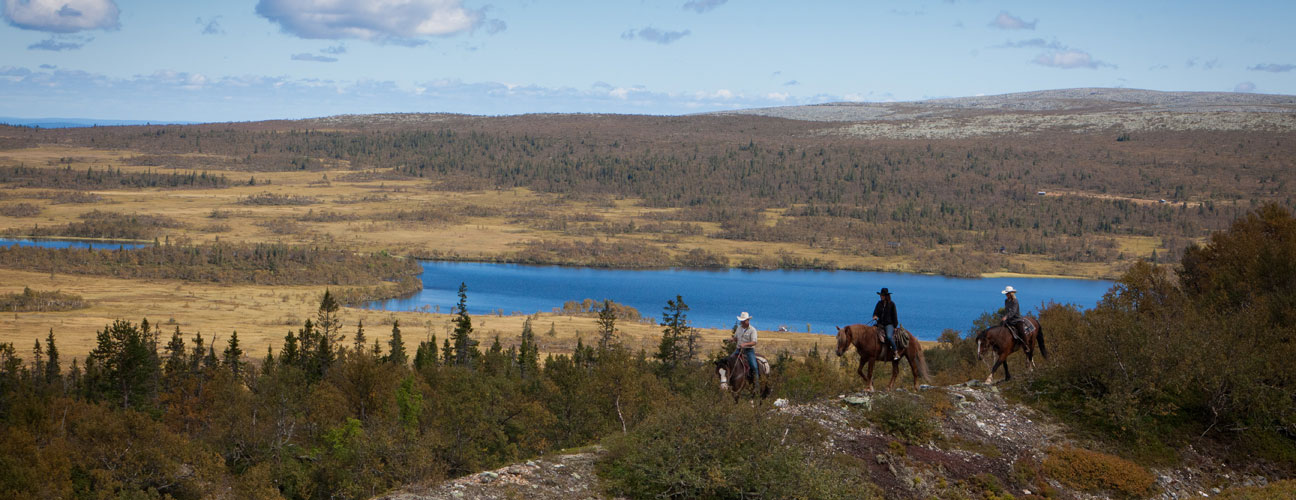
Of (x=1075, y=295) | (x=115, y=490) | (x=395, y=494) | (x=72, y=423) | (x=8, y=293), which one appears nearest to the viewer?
(x=395, y=494)

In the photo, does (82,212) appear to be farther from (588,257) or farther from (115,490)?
(115,490)

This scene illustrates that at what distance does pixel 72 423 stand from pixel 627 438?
3940 cm

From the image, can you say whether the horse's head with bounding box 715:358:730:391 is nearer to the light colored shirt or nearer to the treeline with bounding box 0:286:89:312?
the light colored shirt

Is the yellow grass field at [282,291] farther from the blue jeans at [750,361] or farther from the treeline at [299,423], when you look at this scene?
the blue jeans at [750,361]

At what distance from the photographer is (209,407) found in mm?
54312

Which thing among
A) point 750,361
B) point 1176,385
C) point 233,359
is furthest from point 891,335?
point 233,359

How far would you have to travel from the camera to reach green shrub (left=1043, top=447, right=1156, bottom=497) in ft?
66.4

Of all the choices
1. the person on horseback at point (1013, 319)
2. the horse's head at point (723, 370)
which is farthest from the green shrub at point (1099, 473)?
the horse's head at point (723, 370)

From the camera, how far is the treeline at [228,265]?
431 ft

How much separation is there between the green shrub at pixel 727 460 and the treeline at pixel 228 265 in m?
113

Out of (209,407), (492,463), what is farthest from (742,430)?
(209,407)

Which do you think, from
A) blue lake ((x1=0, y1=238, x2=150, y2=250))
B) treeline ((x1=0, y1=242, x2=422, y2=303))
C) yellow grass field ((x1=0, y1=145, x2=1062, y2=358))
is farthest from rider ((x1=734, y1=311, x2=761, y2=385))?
blue lake ((x1=0, y1=238, x2=150, y2=250))

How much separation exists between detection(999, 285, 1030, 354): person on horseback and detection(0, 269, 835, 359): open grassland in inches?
2215

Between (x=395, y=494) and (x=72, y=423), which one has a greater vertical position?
(x=395, y=494)
